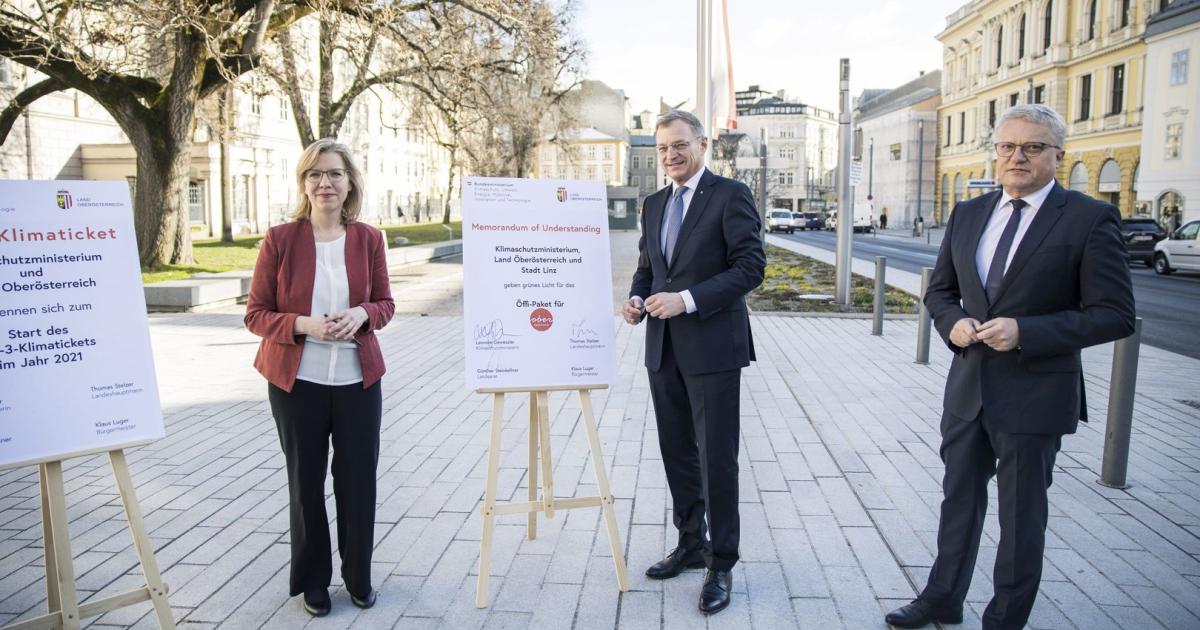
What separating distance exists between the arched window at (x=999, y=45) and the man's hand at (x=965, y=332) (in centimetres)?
6845

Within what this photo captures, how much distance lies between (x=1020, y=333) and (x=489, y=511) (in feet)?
7.67

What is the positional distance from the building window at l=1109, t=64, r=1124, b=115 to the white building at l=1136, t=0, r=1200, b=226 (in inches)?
181

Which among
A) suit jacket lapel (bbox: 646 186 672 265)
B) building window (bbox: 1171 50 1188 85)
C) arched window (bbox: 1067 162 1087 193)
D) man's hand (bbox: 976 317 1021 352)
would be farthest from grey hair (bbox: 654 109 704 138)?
arched window (bbox: 1067 162 1087 193)

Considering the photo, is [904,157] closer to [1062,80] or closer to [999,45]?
[999,45]

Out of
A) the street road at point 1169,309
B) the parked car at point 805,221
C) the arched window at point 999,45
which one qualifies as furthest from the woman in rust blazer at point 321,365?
the arched window at point 999,45

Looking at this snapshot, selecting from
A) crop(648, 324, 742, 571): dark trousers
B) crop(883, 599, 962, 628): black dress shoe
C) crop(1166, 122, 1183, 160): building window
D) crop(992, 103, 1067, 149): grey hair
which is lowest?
crop(883, 599, 962, 628): black dress shoe

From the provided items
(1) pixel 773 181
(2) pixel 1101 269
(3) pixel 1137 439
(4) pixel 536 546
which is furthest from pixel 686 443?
(1) pixel 773 181

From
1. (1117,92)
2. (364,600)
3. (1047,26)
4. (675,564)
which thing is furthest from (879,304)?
(1047,26)

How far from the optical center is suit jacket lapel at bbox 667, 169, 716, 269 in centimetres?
383

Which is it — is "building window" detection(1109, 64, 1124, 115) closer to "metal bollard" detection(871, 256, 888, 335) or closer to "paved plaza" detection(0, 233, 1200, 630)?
"metal bollard" detection(871, 256, 888, 335)

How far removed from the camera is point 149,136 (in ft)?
59.8

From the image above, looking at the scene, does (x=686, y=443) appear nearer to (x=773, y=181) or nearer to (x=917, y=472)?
(x=917, y=472)

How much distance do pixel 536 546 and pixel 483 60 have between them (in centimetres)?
1833

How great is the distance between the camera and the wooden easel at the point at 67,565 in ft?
10.4
